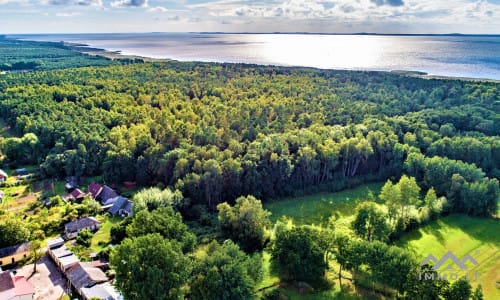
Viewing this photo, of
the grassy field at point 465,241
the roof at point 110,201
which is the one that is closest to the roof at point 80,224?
the roof at point 110,201

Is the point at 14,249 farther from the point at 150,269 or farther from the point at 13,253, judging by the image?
the point at 150,269

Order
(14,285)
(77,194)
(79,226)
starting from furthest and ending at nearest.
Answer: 1. (77,194)
2. (79,226)
3. (14,285)

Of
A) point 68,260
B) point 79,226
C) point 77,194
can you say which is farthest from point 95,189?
point 68,260

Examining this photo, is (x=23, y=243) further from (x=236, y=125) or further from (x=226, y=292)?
(x=236, y=125)

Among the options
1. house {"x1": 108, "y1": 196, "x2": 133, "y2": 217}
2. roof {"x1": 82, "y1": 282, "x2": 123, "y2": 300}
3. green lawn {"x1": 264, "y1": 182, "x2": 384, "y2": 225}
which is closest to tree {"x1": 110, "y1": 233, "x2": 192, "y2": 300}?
roof {"x1": 82, "y1": 282, "x2": 123, "y2": 300}

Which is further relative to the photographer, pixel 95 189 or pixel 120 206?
pixel 95 189

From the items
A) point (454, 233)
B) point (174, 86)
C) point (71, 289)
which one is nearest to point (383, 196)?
point (454, 233)

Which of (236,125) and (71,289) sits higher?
(236,125)
